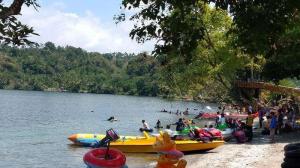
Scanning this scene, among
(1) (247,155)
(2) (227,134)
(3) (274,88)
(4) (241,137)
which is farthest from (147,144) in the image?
(3) (274,88)

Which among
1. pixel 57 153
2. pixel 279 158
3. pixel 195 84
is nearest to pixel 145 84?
pixel 195 84

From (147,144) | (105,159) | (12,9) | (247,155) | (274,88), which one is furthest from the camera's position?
(274,88)

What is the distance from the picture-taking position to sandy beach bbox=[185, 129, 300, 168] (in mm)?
18312

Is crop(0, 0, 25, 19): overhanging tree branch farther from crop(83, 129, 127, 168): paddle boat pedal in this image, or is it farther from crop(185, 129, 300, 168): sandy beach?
crop(185, 129, 300, 168): sandy beach

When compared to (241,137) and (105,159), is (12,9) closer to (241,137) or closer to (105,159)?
(105,159)

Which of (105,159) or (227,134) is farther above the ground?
(105,159)

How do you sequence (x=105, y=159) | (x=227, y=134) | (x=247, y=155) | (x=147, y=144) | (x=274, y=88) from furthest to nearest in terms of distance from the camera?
(x=274, y=88), (x=227, y=134), (x=147, y=144), (x=247, y=155), (x=105, y=159)

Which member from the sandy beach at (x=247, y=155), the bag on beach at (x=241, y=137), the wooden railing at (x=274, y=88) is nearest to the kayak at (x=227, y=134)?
the sandy beach at (x=247, y=155)

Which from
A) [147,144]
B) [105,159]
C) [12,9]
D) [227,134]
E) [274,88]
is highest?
[12,9]

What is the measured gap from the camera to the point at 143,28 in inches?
360

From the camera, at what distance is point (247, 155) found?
2044 cm

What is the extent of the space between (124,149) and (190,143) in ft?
13.8

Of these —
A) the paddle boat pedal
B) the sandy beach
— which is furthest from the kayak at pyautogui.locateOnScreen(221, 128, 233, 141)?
the paddle boat pedal

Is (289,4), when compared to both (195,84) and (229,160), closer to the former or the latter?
(229,160)
